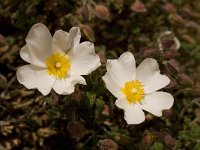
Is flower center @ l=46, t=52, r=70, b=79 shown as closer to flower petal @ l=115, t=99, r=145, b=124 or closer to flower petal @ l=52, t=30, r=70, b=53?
flower petal @ l=52, t=30, r=70, b=53

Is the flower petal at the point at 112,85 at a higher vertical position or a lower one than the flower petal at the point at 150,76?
higher

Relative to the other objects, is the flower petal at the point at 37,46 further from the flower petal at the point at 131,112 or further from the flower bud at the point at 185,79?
the flower bud at the point at 185,79

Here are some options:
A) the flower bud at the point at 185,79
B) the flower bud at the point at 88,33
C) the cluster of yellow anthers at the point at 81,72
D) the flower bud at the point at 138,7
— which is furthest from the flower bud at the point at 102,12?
Answer: the flower bud at the point at 185,79

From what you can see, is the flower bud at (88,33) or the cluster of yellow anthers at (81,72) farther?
the flower bud at (88,33)

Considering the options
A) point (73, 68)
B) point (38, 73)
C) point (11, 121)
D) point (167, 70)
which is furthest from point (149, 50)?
point (11, 121)

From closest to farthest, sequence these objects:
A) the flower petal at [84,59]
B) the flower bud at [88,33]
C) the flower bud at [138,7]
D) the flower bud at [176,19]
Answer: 1. the flower petal at [84,59]
2. the flower bud at [88,33]
3. the flower bud at [138,7]
4. the flower bud at [176,19]

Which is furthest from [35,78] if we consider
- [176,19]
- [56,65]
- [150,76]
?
[176,19]

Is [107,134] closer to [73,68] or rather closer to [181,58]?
[73,68]
